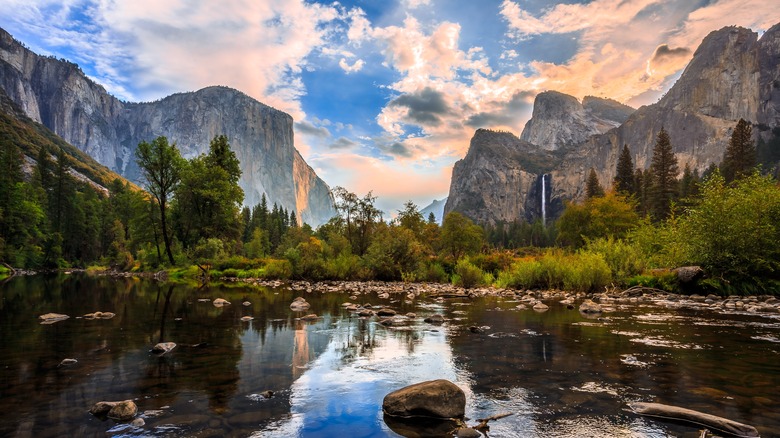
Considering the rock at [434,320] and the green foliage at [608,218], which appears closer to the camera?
the rock at [434,320]

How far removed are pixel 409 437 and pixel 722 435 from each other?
3.31 m

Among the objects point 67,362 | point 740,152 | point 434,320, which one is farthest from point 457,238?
point 740,152

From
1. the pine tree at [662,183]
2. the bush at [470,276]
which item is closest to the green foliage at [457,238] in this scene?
the bush at [470,276]

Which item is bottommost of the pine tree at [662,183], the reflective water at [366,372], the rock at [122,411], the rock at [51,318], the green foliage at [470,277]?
the reflective water at [366,372]

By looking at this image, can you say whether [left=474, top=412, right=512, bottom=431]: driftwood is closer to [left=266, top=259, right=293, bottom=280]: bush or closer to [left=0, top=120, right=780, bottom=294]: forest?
[left=0, top=120, right=780, bottom=294]: forest

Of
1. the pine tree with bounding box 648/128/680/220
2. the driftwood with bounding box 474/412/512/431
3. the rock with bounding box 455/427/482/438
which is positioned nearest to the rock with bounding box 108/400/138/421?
the rock with bounding box 455/427/482/438

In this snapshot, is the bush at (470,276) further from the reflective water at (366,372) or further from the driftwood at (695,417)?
the driftwood at (695,417)

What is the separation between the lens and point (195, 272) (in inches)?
1588

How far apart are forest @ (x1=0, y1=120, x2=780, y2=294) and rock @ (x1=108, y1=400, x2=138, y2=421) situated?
880 inches

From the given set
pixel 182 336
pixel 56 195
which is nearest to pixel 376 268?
pixel 182 336

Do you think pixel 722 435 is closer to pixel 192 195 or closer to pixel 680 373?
pixel 680 373

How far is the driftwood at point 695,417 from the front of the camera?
415cm

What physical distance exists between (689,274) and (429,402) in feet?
68.1

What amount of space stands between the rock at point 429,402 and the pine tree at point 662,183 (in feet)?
250
